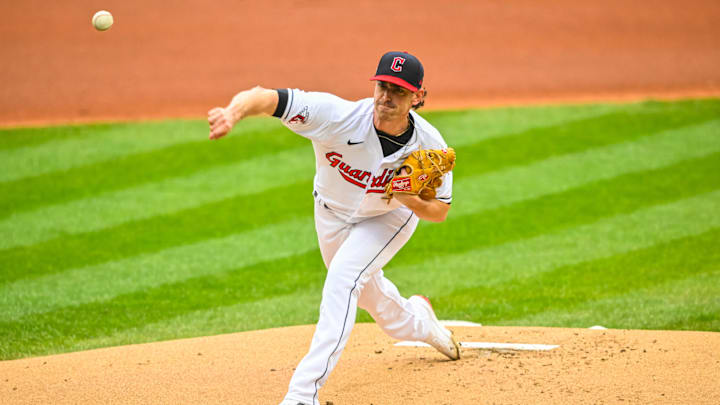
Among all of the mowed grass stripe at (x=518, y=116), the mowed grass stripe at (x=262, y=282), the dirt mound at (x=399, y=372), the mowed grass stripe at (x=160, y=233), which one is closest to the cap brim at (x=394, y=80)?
the dirt mound at (x=399, y=372)

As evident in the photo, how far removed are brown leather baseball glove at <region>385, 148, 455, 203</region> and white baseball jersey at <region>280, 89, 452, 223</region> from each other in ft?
0.41

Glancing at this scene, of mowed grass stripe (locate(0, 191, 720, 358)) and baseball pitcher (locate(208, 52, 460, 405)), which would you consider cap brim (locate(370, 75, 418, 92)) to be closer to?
baseball pitcher (locate(208, 52, 460, 405))

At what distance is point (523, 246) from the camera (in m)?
8.31

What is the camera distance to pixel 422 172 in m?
4.50

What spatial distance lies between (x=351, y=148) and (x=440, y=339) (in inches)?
57.4

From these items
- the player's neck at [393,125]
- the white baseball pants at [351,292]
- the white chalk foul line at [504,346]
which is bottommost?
the white chalk foul line at [504,346]

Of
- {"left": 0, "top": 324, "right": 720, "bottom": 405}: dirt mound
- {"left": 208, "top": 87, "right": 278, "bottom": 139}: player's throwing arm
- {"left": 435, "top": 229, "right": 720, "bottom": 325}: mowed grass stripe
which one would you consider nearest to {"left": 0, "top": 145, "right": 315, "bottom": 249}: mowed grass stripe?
{"left": 0, "top": 324, "right": 720, "bottom": 405}: dirt mound

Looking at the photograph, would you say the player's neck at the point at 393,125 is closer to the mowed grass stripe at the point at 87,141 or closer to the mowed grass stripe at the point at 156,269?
the mowed grass stripe at the point at 156,269

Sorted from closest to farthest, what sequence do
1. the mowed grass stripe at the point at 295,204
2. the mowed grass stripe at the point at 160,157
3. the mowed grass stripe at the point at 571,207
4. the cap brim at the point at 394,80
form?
1. the cap brim at the point at 394,80
2. the mowed grass stripe at the point at 295,204
3. the mowed grass stripe at the point at 571,207
4. the mowed grass stripe at the point at 160,157

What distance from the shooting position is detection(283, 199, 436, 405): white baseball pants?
4.38 metres

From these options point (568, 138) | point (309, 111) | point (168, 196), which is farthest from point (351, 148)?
point (568, 138)

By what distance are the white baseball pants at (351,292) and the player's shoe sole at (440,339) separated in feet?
0.23

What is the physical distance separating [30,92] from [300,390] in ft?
33.9

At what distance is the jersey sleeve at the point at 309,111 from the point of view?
443cm
